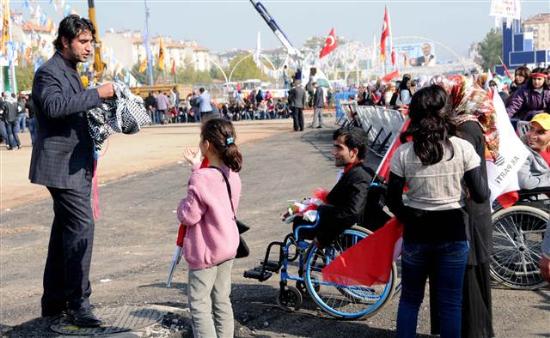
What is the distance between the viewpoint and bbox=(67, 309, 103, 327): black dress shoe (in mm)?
4914

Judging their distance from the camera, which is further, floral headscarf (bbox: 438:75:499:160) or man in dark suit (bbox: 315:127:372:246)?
man in dark suit (bbox: 315:127:372:246)

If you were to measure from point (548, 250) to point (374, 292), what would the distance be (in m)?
2.17

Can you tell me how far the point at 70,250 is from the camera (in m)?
4.81

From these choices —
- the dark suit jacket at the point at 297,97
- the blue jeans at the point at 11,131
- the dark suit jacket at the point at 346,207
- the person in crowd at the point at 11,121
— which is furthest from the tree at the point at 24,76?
the dark suit jacket at the point at 346,207

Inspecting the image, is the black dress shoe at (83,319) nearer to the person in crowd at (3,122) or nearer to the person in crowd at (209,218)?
the person in crowd at (209,218)

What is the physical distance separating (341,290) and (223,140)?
77.6 inches

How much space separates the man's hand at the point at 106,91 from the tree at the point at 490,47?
13810 cm

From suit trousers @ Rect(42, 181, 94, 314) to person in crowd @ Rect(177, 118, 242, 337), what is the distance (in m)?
0.89

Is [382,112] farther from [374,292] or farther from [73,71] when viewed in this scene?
[73,71]

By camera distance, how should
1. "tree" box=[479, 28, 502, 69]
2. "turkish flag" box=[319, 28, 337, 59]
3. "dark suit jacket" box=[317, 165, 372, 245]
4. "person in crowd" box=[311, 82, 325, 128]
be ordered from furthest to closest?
"tree" box=[479, 28, 502, 69]
"turkish flag" box=[319, 28, 337, 59]
"person in crowd" box=[311, 82, 325, 128]
"dark suit jacket" box=[317, 165, 372, 245]

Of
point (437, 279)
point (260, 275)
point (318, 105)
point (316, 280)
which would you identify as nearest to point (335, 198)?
point (316, 280)

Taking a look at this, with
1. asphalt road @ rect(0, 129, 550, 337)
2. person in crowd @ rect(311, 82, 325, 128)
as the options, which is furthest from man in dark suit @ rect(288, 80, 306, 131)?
asphalt road @ rect(0, 129, 550, 337)

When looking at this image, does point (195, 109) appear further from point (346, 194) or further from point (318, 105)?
point (346, 194)

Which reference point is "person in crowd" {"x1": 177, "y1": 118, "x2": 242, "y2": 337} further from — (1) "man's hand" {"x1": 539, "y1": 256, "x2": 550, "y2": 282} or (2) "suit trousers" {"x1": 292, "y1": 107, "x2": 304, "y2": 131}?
(2) "suit trousers" {"x1": 292, "y1": 107, "x2": 304, "y2": 131}
